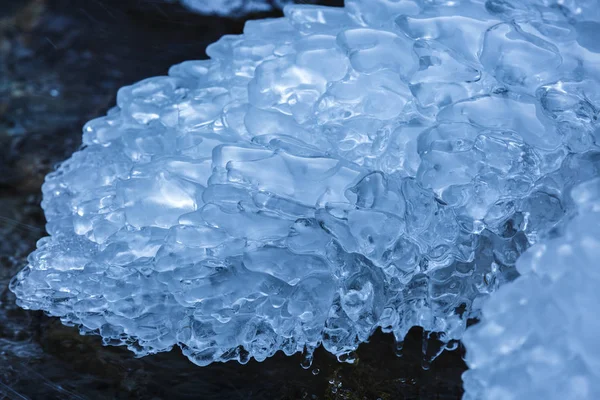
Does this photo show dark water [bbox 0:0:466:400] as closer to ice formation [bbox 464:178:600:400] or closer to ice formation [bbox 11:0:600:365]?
ice formation [bbox 11:0:600:365]

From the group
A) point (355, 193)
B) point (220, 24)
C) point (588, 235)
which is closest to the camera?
point (588, 235)

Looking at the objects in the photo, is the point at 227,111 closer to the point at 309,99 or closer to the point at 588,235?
the point at 309,99

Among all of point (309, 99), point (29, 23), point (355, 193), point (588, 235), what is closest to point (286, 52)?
point (309, 99)

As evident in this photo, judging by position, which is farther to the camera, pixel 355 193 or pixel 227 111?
pixel 227 111

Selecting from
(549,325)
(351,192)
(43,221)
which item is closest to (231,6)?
(43,221)

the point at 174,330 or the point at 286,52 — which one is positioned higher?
the point at 286,52

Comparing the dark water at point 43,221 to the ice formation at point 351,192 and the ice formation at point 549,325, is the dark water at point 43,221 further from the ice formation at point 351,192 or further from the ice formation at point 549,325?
the ice formation at point 549,325

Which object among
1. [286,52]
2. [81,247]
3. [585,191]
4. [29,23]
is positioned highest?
[585,191]
